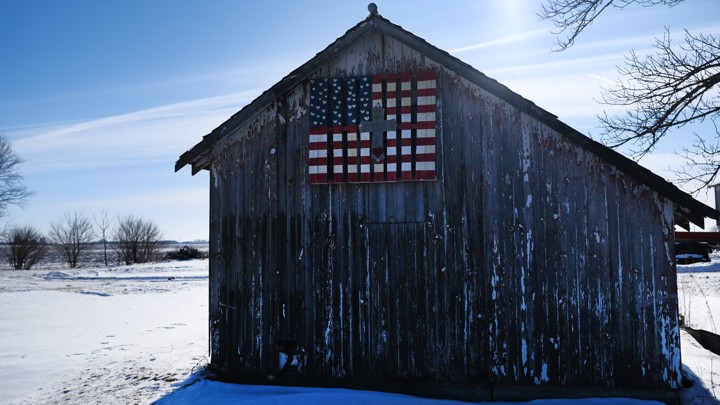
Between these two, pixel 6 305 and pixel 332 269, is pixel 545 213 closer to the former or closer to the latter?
pixel 332 269

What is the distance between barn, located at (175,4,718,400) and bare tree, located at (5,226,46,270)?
186 ft

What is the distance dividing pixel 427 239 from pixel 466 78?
2594 millimetres

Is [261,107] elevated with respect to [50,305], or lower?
elevated

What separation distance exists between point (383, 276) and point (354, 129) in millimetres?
2421

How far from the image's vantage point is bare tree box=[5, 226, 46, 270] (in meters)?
55.3

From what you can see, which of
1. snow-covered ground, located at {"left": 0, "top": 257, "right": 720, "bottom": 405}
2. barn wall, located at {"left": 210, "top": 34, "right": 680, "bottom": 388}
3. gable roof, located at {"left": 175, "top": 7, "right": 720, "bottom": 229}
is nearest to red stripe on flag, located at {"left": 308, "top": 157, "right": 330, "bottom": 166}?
barn wall, located at {"left": 210, "top": 34, "right": 680, "bottom": 388}

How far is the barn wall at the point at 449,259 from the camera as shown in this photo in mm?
7566

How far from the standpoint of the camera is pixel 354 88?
8414 mm

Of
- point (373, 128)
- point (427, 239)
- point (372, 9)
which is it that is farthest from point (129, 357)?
point (372, 9)

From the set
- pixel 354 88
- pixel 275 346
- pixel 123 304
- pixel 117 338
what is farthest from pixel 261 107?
pixel 123 304

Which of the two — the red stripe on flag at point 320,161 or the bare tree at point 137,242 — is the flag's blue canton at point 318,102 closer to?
the red stripe on flag at point 320,161

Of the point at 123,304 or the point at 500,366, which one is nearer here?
the point at 500,366

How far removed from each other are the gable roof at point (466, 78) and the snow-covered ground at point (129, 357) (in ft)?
9.17

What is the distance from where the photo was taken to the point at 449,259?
8031mm
